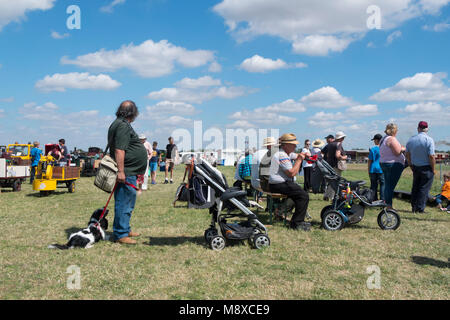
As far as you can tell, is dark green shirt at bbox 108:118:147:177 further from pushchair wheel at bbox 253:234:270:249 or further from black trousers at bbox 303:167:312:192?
black trousers at bbox 303:167:312:192

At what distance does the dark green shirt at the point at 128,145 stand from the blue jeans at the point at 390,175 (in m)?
5.89

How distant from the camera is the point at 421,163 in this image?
8180 mm

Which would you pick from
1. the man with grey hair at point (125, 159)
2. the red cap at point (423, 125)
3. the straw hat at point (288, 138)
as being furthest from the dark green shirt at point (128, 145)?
the red cap at point (423, 125)

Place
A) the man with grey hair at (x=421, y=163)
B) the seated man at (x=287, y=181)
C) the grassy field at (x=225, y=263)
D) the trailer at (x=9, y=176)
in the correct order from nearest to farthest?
the grassy field at (x=225, y=263) < the seated man at (x=287, y=181) < the man with grey hair at (x=421, y=163) < the trailer at (x=9, y=176)

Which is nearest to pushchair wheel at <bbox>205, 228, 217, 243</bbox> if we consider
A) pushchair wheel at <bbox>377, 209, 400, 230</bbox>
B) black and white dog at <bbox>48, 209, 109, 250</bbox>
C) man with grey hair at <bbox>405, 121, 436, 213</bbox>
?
black and white dog at <bbox>48, 209, 109, 250</bbox>

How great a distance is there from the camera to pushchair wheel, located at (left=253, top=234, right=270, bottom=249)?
5.14 meters

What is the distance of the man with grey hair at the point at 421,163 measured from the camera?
26.5 feet

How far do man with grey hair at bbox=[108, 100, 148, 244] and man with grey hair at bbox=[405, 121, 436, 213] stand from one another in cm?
641

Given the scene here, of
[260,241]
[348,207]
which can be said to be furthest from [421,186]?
[260,241]

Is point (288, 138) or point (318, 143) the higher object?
point (318, 143)

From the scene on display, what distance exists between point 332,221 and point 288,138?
1708mm

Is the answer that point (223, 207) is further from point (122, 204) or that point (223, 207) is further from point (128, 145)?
point (128, 145)

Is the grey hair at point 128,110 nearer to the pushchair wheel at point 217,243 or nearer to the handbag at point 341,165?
the pushchair wheel at point 217,243
